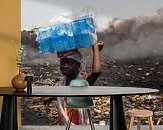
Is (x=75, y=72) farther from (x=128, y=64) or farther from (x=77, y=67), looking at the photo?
(x=128, y=64)

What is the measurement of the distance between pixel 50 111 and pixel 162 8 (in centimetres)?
240

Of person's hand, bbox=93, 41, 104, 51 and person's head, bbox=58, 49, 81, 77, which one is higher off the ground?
person's hand, bbox=93, 41, 104, 51

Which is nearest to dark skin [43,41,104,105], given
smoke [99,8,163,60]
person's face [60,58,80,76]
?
person's face [60,58,80,76]

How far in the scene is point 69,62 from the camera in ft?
17.5

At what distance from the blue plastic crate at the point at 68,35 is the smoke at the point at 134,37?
213 millimetres

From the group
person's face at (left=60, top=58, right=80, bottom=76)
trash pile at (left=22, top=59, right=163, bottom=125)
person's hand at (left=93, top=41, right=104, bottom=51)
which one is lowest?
trash pile at (left=22, top=59, right=163, bottom=125)

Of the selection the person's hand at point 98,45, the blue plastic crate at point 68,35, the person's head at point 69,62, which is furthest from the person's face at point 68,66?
the person's hand at point 98,45

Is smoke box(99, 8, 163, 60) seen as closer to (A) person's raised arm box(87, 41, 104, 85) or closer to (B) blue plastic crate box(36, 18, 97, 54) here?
(A) person's raised arm box(87, 41, 104, 85)

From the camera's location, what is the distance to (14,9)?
205 inches

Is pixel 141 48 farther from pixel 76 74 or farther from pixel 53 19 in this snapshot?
pixel 53 19

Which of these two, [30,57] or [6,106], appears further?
[30,57]

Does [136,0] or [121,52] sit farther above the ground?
[136,0]

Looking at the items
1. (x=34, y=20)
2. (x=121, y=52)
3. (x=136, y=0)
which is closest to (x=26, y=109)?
(x=34, y=20)

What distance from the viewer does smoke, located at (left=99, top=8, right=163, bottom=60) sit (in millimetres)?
5227
